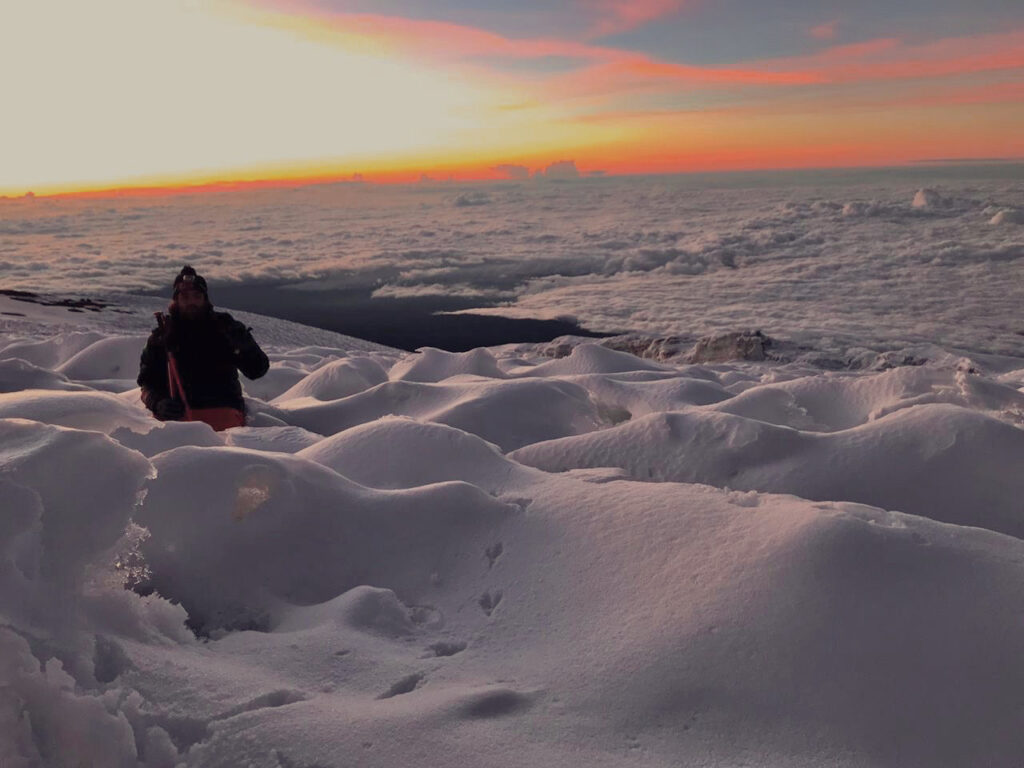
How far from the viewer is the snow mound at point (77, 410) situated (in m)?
2.44

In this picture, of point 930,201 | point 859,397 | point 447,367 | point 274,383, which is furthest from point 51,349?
point 930,201

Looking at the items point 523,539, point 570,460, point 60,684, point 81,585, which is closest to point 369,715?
point 60,684

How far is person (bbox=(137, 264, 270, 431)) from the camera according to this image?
399 cm

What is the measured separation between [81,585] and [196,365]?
2733 millimetres

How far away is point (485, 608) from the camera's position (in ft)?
6.30

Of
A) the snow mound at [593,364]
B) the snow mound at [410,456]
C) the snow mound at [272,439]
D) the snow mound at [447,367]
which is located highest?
the snow mound at [410,456]

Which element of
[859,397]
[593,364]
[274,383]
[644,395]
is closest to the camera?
[859,397]

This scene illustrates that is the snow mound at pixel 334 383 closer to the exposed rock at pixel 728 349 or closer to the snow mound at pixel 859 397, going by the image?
the snow mound at pixel 859 397

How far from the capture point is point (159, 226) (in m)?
138

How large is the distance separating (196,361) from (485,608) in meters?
2.85

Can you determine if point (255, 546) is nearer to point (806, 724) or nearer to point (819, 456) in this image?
point (806, 724)

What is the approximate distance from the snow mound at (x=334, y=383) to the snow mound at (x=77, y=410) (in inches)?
97.4

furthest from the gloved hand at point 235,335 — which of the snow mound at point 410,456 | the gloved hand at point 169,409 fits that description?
the snow mound at point 410,456

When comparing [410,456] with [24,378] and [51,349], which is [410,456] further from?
[51,349]
